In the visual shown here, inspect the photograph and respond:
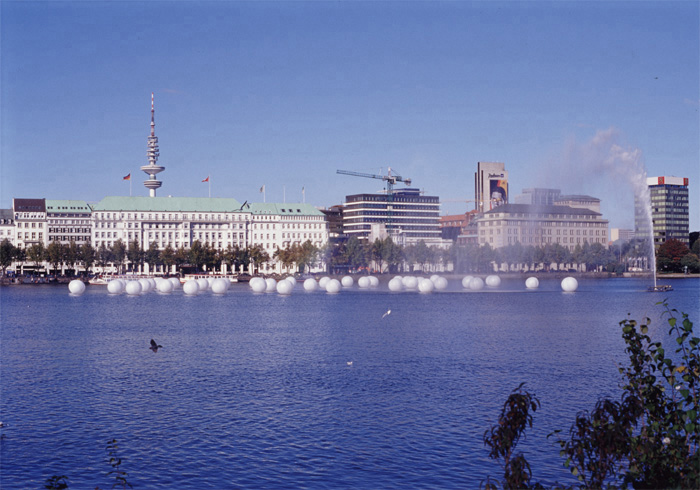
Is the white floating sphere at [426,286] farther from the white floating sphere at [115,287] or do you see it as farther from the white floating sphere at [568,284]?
the white floating sphere at [115,287]

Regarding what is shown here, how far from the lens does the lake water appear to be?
938 inches

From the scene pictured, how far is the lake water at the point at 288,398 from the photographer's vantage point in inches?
938

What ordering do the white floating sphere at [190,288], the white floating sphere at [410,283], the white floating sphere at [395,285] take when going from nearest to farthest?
the white floating sphere at [190,288]
the white floating sphere at [395,285]
the white floating sphere at [410,283]

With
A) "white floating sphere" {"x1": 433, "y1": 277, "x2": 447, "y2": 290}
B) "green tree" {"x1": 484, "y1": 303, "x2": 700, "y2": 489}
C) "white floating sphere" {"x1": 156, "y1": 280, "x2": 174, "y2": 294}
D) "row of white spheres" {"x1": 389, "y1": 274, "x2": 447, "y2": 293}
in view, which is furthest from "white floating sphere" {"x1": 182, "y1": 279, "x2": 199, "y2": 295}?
"green tree" {"x1": 484, "y1": 303, "x2": 700, "y2": 489}

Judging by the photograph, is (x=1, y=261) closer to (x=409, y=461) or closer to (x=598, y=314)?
(x=598, y=314)

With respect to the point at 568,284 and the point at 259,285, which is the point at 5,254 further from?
the point at 568,284

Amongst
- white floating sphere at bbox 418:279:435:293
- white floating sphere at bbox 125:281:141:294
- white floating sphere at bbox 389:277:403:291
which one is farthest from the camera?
white floating sphere at bbox 389:277:403:291

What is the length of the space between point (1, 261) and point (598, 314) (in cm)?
15662

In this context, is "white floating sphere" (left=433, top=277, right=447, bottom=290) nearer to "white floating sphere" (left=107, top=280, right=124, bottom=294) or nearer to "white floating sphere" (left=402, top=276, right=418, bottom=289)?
"white floating sphere" (left=402, top=276, right=418, bottom=289)

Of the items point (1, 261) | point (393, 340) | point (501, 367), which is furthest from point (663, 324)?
point (1, 261)

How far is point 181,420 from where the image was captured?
2997 centimetres

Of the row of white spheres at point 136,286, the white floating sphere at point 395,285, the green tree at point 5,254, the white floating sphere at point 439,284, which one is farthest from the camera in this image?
the green tree at point 5,254

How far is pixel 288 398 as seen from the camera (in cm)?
3384

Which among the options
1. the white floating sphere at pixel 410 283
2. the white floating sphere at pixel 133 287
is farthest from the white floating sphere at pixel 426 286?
the white floating sphere at pixel 133 287
